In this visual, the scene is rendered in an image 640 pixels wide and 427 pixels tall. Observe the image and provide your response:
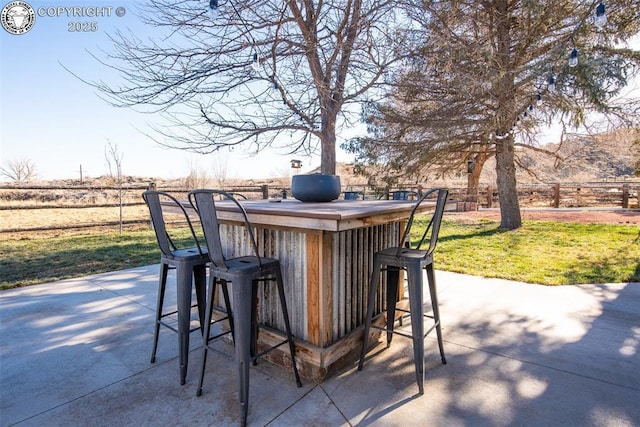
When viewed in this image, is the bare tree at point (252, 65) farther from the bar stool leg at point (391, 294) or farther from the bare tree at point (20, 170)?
the bare tree at point (20, 170)

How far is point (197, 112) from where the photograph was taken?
183 inches

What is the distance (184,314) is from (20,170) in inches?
939

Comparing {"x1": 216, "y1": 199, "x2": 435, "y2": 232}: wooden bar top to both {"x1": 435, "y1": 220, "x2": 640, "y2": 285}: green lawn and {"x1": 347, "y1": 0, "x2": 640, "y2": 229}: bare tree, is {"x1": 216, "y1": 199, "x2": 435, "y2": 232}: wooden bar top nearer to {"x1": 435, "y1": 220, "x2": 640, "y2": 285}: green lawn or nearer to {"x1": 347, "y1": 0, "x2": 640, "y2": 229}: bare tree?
{"x1": 435, "y1": 220, "x2": 640, "y2": 285}: green lawn

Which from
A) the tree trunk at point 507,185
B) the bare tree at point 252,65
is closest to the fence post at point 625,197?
the tree trunk at point 507,185

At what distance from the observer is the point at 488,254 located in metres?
4.67

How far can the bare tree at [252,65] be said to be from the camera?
160 inches

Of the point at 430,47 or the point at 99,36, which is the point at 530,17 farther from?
the point at 99,36

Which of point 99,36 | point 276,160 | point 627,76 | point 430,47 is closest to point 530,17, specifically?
point 627,76

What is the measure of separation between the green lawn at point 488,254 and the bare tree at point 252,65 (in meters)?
2.04

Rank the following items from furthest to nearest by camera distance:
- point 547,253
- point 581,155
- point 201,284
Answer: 1. point 581,155
2. point 547,253
3. point 201,284

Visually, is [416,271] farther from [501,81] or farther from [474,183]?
[474,183]

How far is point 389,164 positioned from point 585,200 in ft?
31.2

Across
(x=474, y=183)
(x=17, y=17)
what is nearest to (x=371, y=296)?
(x=17, y=17)

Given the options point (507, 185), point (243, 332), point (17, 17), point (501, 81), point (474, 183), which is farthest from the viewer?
point (474, 183)
